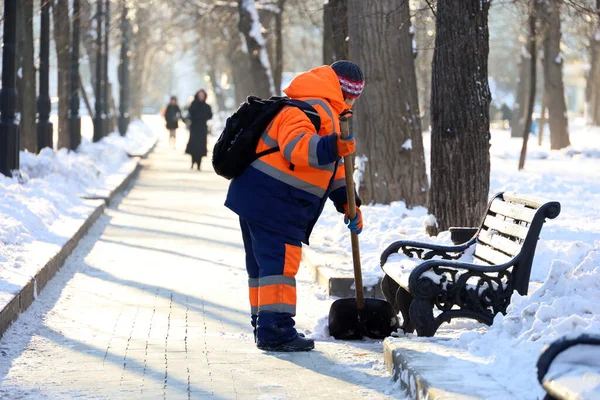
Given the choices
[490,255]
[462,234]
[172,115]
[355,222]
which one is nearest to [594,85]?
[172,115]

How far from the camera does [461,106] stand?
10.7m

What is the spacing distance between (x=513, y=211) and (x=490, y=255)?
0.38 m

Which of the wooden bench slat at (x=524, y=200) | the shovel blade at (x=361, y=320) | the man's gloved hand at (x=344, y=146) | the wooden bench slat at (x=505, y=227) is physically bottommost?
the shovel blade at (x=361, y=320)

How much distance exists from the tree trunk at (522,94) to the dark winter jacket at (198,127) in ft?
58.2

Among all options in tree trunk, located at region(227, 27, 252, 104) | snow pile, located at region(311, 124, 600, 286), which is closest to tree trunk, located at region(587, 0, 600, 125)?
tree trunk, located at region(227, 27, 252, 104)

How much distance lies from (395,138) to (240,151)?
816cm

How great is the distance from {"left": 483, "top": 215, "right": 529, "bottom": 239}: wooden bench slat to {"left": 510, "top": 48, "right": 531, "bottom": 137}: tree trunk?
3542 centimetres

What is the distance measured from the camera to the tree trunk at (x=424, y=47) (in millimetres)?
14703

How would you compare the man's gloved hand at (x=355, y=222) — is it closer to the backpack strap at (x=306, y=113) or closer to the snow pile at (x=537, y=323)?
the backpack strap at (x=306, y=113)

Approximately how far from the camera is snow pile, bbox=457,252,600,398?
A: 505cm

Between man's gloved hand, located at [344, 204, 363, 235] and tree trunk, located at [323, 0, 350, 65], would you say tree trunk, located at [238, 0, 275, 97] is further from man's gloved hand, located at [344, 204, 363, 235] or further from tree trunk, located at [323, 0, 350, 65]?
man's gloved hand, located at [344, 204, 363, 235]

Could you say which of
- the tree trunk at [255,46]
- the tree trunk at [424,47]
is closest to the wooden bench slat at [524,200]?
the tree trunk at [424,47]

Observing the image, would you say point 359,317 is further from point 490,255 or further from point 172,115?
point 172,115

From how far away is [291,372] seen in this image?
20.5 feet
